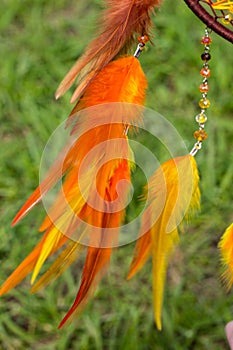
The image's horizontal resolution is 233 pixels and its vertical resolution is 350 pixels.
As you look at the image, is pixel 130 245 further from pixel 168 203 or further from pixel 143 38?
pixel 143 38

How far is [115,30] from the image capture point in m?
0.89

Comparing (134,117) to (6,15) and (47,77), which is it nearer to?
(47,77)

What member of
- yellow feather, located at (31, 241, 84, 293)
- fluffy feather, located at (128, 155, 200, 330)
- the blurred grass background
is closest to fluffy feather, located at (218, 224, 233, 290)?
fluffy feather, located at (128, 155, 200, 330)

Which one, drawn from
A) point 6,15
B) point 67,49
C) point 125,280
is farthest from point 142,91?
point 6,15

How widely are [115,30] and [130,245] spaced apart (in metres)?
0.67

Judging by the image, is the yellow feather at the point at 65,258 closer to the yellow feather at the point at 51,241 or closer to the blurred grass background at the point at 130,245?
the yellow feather at the point at 51,241

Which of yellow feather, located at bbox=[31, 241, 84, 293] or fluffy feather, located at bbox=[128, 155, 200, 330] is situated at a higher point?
fluffy feather, located at bbox=[128, 155, 200, 330]

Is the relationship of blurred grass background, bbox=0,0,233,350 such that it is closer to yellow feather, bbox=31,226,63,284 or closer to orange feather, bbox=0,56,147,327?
orange feather, bbox=0,56,147,327

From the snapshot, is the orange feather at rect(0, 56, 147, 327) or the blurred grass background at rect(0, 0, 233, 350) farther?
the blurred grass background at rect(0, 0, 233, 350)

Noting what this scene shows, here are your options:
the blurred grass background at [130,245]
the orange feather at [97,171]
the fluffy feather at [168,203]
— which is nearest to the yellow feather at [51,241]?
the orange feather at [97,171]

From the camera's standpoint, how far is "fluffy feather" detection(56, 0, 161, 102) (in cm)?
87

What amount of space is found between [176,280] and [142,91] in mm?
625

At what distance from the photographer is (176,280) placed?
142cm

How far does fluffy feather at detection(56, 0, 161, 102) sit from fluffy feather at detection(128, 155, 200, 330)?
0.17m
